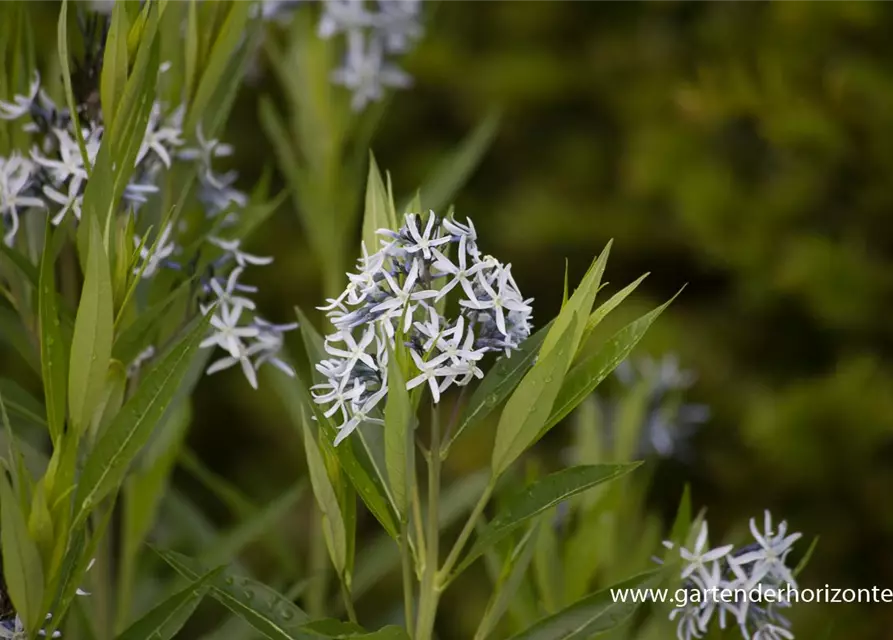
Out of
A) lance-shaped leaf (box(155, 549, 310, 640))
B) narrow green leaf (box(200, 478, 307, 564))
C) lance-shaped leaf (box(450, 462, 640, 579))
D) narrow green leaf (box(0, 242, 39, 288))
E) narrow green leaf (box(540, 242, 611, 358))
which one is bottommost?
narrow green leaf (box(200, 478, 307, 564))

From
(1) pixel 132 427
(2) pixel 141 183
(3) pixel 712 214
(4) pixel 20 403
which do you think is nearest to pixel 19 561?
(1) pixel 132 427

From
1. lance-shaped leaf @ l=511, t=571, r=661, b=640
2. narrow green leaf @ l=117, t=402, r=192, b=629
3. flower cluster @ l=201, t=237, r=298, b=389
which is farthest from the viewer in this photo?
narrow green leaf @ l=117, t=402, r=192, b=629

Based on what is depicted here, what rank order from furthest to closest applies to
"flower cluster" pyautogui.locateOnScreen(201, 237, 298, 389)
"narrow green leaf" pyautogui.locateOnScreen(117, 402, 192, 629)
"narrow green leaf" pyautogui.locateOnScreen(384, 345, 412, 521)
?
"narrow green leaf" pyautogui.locateOnScreen(117, 402, 192, 629), "flower cluster" pyautogui.locateOnScreen(201, 237, 298, 389), "narrow green leaf" pyautogui.locateOnScreen(384, 345, 412, 521)

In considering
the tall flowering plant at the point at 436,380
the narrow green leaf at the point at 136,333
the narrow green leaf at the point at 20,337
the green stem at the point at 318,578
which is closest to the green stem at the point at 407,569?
the tall flowering plant at the point at 436,380

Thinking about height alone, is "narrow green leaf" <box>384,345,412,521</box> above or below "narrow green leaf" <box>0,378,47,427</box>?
above

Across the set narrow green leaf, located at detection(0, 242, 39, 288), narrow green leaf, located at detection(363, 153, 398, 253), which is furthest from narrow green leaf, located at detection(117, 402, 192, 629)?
narrow green leaf, located at detection(363, 153, 398, 253)

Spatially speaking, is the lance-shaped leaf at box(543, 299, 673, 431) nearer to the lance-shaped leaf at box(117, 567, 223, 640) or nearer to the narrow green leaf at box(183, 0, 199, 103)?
the lance-shaped leaf at box(117, 567, 223, 640)

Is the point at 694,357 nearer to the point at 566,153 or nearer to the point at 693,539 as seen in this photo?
the point at 566,153
